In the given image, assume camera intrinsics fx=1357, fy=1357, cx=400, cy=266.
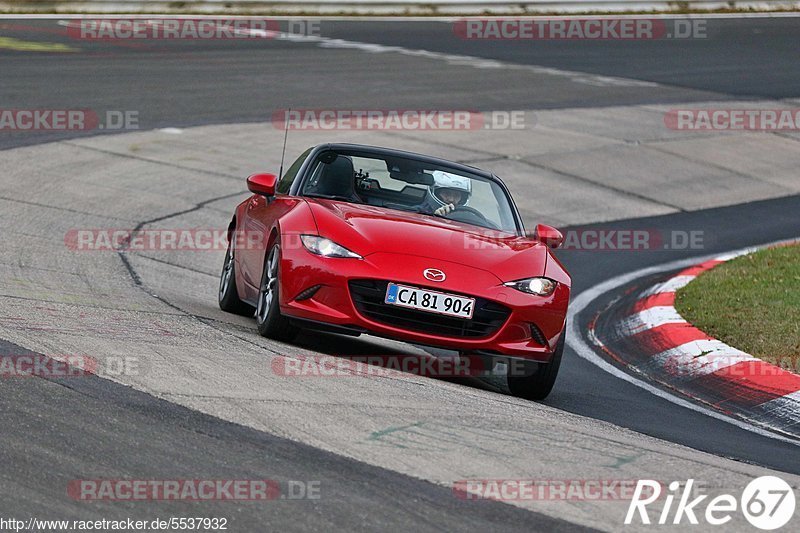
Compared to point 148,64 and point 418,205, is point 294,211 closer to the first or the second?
point 418,205

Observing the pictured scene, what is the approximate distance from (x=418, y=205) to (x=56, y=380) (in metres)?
3.37

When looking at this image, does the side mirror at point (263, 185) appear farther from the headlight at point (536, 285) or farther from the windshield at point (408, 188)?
the headlight at point (536, 285)

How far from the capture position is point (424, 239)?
793 centimetres

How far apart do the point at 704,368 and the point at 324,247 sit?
301 cm

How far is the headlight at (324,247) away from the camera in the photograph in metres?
7.66

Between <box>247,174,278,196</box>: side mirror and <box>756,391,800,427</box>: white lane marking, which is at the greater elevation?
<box>247,174,278,196</box>: side mirror

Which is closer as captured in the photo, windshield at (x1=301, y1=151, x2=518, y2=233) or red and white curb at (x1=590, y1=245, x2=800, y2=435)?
red and white curb at (x1=590, y1=245, x2=800, y2=435)

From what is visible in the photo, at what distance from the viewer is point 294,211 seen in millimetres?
→ 8289

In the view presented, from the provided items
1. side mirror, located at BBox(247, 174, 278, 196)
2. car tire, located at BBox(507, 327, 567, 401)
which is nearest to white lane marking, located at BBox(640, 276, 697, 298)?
car tire, located at BBox(507, 327, 567, 401)

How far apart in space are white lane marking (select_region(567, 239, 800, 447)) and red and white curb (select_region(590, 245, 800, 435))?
14 cm

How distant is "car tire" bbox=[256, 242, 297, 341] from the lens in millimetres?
7867

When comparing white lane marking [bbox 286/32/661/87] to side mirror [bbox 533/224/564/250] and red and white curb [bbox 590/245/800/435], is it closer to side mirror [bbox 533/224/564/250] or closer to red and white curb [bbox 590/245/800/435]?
red and white curb [bbox 590/245/800/435]

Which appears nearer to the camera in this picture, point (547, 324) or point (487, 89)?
point (547, 324)

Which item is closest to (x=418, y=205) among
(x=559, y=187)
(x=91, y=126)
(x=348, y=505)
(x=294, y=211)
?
(x=294, y=211)
